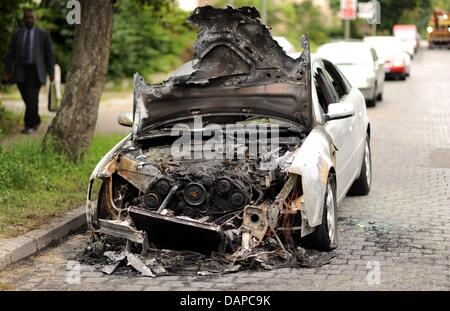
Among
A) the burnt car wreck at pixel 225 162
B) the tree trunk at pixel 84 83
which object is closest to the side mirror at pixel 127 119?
the burnt car wreck at pixel 225 162

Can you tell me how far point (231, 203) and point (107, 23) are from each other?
4978 mm

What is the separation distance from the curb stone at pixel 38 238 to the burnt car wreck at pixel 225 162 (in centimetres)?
62

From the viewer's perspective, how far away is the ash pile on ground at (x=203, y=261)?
264 inches

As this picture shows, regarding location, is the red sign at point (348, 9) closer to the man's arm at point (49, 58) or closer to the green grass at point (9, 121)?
the green grass at point (9, 121)

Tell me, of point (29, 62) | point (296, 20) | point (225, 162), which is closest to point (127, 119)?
point (225, 162)

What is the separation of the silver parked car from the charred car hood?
37.3 feet

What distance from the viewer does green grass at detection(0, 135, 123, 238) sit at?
826 centimetres

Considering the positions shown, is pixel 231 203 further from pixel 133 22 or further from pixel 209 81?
pixel 133 22

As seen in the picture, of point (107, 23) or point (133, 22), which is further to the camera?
point (133, 22)

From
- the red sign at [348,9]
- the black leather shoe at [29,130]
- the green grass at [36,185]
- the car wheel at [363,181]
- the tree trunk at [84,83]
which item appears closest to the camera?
the green grass at [36,185]

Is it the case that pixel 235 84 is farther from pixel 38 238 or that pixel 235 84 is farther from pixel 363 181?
pixel 363 181

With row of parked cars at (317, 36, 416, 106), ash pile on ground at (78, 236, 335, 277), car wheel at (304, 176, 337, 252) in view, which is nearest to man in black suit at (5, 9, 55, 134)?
row of parked cars at (317, 36, 416, 106)
